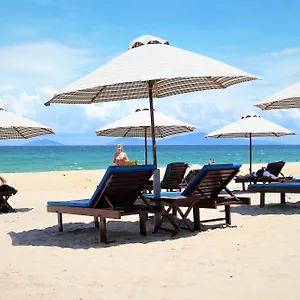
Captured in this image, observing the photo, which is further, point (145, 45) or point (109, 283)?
point (145, 45)

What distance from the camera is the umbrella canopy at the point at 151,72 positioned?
19.8 feet

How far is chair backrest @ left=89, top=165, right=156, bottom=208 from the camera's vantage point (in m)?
6.00

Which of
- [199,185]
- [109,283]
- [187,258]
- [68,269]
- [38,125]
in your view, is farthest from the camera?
[38,125]

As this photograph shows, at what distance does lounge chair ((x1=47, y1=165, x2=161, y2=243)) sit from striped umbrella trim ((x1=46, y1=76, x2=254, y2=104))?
1.69 meters

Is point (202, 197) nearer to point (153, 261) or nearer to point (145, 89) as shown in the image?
point (153, 261)

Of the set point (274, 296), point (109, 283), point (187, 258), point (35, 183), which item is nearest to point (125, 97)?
point (187, 258)

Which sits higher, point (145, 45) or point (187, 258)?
point (145, 45)

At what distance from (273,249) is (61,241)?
253cm

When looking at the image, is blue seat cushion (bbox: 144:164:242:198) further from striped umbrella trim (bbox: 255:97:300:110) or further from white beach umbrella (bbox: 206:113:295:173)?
white beach umbrella (bbox: 206:113:295:173)

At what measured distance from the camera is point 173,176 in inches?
468

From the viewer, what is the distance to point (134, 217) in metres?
8.48

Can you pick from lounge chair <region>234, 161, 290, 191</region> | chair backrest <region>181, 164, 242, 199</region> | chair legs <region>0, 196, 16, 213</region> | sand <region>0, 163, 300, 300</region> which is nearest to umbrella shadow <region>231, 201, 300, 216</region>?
sand <region>0, 163, 300, 300</region>

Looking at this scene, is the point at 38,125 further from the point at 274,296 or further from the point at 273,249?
the point at 274,296

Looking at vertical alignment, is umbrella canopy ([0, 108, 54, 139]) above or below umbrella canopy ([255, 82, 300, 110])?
below
